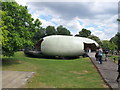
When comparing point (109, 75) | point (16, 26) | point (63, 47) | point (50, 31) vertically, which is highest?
point (50, 31)

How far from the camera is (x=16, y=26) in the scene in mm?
13273

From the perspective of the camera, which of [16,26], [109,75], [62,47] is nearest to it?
[109,75]

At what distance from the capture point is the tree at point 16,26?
1174cm

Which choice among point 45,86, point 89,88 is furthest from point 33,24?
point 89,88

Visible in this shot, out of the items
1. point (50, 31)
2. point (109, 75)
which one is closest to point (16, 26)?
point (109, 75)

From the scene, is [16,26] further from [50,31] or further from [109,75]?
[50,31]

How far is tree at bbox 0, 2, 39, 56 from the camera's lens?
1174 centimetres

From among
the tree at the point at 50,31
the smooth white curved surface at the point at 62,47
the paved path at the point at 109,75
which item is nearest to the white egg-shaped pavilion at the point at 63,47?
the smooth white curved surface at the point at 62,47

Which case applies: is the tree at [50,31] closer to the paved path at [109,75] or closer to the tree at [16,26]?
the tree at [16,26]

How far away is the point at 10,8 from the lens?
42.6ft

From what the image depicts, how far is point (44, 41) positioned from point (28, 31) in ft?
37.8

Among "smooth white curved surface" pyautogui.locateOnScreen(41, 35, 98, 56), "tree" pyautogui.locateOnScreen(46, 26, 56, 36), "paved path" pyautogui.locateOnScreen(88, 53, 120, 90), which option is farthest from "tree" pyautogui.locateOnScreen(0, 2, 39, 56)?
"tree" pyautogui.locateOnScreen(46, 26, 56, 36)

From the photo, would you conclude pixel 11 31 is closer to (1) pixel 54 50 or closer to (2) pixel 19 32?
(2) pixel 19 32

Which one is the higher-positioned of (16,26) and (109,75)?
(16,26)
